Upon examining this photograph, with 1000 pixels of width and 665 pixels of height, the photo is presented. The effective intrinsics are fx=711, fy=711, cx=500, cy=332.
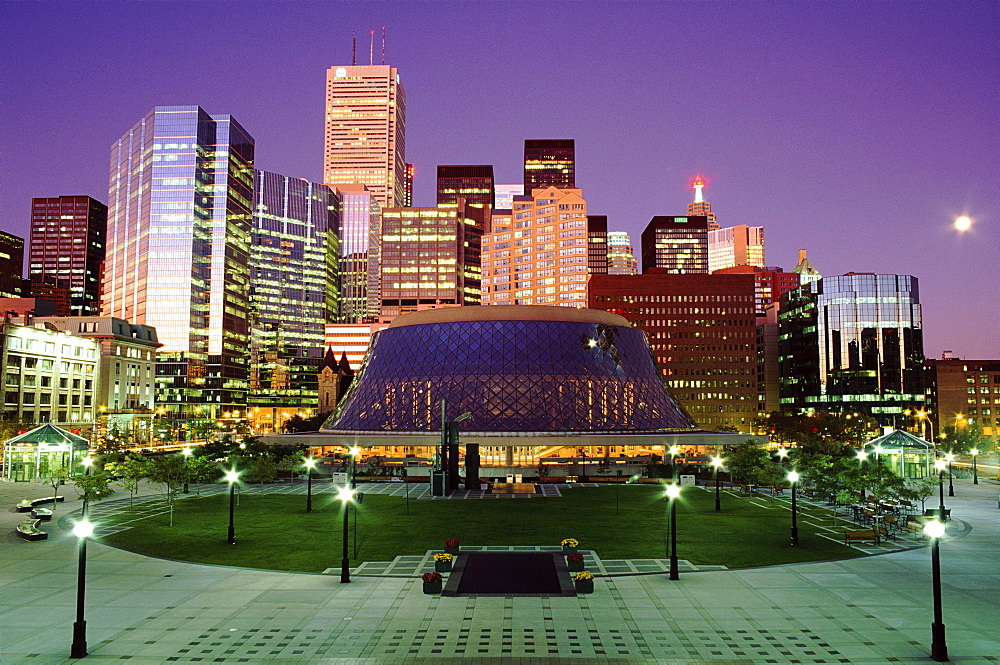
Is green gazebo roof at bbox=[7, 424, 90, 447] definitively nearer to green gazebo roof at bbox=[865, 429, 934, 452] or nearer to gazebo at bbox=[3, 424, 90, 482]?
gazebo at bbox=[3, 424, 90, 482]

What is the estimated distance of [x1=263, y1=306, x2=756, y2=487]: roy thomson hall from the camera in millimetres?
93438

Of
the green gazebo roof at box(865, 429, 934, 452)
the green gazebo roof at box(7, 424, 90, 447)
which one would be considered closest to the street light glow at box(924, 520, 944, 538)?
the green gazebo roof at box(865, 429, 934, 452)

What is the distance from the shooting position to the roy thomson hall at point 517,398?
93.4 m

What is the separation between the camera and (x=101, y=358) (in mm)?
148125

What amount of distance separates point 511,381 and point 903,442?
160 ft

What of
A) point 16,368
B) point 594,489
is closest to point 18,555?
point 594,489

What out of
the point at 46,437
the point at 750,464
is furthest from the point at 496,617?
the point at 46,437

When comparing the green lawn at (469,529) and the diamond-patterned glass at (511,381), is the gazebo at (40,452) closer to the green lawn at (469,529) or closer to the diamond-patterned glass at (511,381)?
the green lawn at (469,529)

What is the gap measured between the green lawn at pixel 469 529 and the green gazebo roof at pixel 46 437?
90.5 feet

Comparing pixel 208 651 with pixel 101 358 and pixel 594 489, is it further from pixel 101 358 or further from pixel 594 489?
pixel 101 358

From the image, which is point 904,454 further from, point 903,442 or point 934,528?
point 934,528

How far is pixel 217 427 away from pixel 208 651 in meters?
172

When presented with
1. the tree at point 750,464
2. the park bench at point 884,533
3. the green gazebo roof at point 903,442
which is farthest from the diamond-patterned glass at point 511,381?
the park bench at point 884,533

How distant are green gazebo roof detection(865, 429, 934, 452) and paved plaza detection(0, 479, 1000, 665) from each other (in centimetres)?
4272
